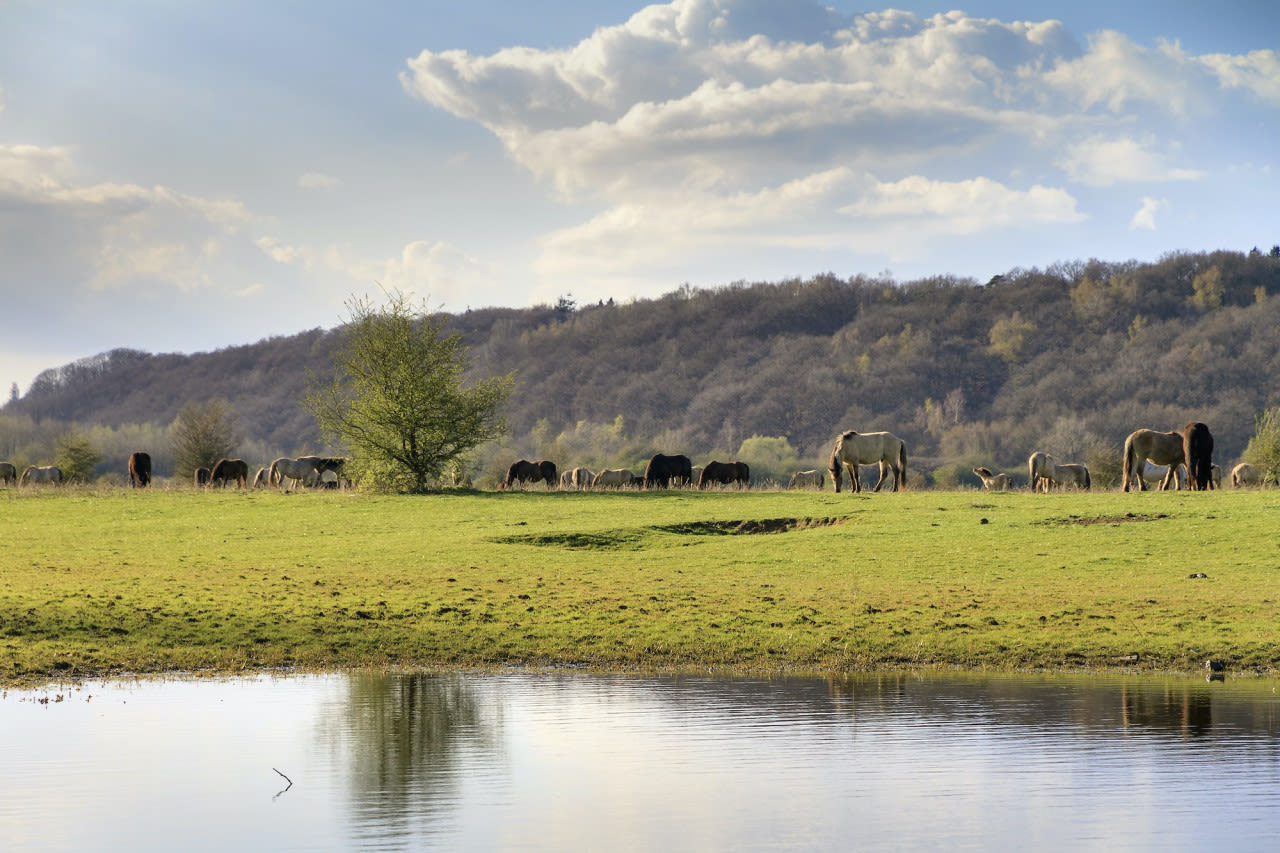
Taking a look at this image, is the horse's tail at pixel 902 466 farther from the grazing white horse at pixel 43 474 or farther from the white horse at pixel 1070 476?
the grazing white horse at pixel 43 474

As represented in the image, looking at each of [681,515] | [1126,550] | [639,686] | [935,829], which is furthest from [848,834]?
[681,515]

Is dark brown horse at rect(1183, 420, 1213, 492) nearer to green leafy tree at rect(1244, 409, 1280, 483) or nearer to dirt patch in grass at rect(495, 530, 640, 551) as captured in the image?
dirt patch in grass at rect(495, 530, 640, 551)

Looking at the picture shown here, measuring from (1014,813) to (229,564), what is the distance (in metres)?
23.3

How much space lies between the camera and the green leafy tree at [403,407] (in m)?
51.5

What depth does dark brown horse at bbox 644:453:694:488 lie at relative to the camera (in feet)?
220

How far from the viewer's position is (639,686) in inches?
682

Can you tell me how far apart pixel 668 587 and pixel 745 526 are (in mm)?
12007

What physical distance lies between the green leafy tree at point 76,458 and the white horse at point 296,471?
1863 cm

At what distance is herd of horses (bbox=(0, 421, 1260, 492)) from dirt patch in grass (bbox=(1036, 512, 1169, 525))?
10.7 meters

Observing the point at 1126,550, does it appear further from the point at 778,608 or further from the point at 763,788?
the point at 763,788

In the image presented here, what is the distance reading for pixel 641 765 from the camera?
41.2 feet

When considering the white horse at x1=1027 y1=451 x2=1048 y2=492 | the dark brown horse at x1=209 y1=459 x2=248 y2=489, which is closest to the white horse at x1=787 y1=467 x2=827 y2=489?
the white horse at x1=1027 y1=451 x2=1048 y2=492

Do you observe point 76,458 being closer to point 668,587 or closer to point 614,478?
point 614,478

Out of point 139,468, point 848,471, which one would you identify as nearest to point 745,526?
point 848,471
